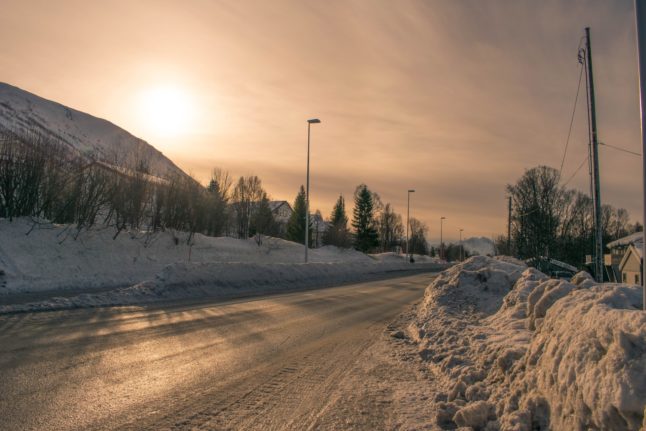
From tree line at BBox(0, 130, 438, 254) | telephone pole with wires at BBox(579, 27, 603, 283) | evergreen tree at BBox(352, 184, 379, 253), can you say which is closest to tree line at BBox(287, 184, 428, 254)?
evergreen tree at BBox(352, 184, 379, 253)

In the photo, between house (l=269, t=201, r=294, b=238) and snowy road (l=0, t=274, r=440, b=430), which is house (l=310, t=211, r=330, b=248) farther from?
snowy road (l=0, t=274, r=440, b=430)

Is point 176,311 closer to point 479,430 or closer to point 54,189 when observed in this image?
point 479,430

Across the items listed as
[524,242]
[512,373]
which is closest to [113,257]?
[512,373]

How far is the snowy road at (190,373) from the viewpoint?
466 centimetres

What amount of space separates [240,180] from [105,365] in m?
45.9

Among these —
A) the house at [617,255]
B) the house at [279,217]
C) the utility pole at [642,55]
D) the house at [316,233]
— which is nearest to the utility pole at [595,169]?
the utility pole at [642,55]

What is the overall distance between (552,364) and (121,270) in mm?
22737

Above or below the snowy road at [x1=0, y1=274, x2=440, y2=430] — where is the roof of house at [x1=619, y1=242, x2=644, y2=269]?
above

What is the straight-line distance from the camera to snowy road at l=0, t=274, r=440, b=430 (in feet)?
15.3

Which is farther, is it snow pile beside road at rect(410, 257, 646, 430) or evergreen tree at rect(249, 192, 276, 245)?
evergreen tree at rect(249, 192, 276, 245)

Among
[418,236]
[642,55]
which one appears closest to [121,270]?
[642,55]

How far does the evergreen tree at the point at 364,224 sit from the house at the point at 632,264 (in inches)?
1720

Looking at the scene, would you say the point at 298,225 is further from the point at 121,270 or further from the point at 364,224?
the point at 121,270

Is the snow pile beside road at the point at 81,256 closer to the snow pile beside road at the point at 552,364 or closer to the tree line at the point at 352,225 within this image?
the snow pile beside road at the point at 552,364
